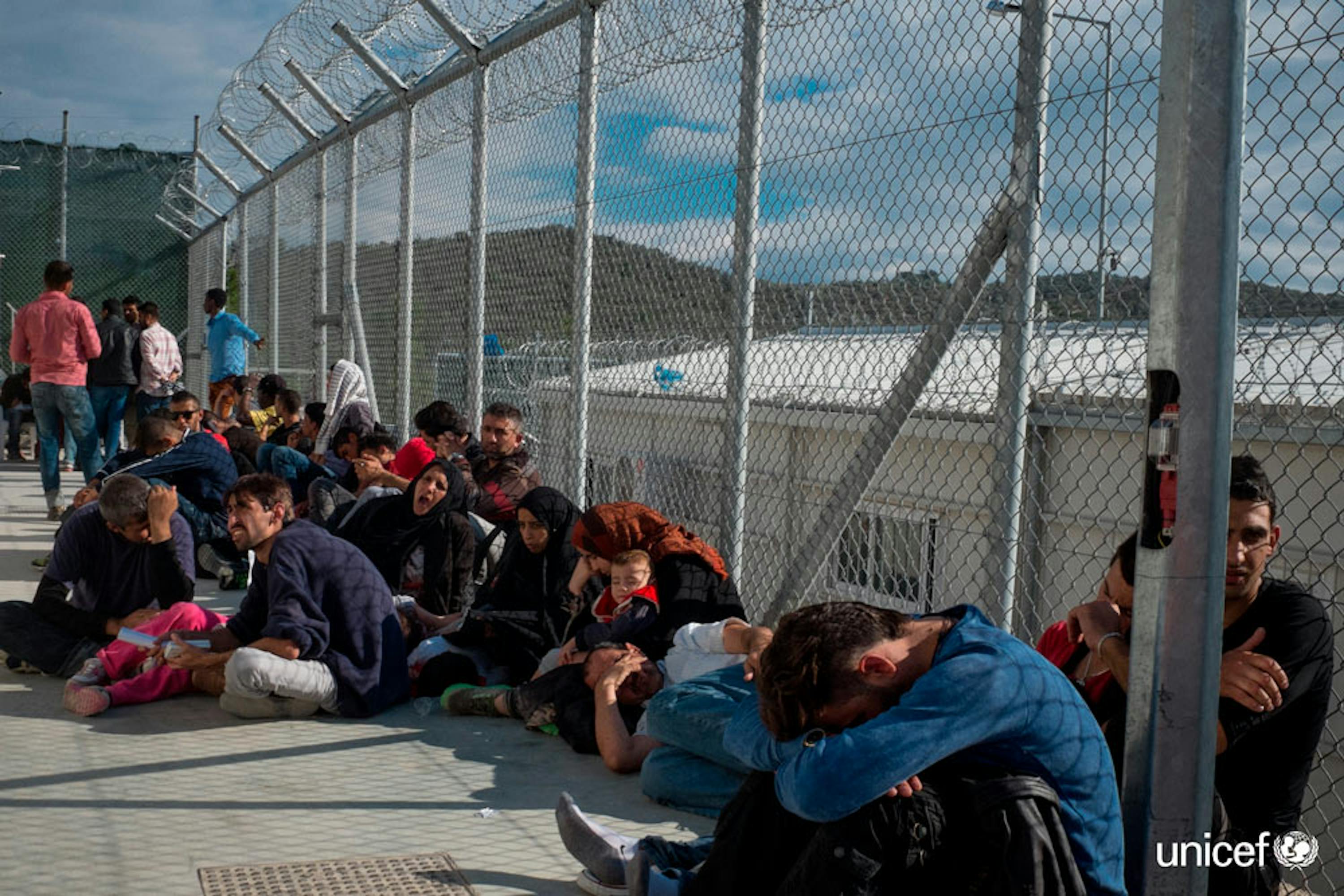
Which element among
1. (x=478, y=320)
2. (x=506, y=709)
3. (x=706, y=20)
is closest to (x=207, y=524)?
(x=478, y=320)

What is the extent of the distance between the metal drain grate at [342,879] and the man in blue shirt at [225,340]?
1012cm

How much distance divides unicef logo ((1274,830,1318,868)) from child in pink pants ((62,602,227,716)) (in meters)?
4.15

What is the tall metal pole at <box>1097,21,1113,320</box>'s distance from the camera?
329cm

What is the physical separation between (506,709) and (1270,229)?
3.34m

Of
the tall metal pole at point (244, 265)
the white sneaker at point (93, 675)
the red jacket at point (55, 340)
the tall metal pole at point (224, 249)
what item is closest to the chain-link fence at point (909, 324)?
the white sneaker at point (93, 675)

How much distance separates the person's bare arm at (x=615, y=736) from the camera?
4.47m

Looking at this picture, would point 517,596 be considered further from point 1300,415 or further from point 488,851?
point 1300,415

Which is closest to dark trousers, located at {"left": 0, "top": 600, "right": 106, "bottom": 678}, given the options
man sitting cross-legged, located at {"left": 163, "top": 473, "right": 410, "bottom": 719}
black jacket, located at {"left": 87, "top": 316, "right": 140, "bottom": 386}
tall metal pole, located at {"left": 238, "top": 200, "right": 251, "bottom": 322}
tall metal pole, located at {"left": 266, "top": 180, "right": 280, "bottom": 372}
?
man sitting cross-legged, located at {"left": 163, "top": 473, "right": 410, "bottom": 719}

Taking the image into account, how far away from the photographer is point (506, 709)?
5168 mm

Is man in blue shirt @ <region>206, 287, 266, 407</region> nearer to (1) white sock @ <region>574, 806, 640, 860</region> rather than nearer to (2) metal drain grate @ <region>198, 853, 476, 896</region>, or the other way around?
(2) metal drain grate @ <region>198, 853, 476, 896</region>

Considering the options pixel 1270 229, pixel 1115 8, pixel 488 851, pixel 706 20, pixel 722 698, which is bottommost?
pixel 488 851

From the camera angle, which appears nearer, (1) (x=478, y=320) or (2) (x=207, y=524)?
(1) (x=478, y=320)

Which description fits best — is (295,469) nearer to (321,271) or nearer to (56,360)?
(321,271)

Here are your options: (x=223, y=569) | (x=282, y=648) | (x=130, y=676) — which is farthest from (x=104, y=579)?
(x=223, y=569)
